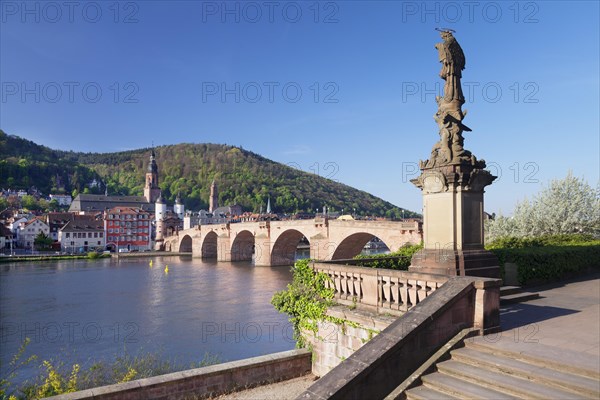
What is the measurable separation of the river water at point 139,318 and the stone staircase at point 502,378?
34.9ft

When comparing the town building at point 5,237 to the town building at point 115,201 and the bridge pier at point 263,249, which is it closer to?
the town building at point 115,201

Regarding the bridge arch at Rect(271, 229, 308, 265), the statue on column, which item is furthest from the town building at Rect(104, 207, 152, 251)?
the statue on column

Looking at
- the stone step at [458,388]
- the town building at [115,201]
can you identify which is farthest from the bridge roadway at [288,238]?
the town building at [115,201]

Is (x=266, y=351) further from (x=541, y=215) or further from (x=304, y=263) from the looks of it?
(x=541, y=215)

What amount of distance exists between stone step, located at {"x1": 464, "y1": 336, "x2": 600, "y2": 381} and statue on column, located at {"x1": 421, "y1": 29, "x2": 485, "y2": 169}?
386 cm

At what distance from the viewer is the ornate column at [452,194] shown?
9.09 metres

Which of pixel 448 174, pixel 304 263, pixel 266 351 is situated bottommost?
pixel 266 351

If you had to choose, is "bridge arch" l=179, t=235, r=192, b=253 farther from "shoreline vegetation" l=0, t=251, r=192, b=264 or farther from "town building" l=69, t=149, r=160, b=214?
"town building" l=69, t=149, r=160, b=214

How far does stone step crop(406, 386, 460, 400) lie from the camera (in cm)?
542

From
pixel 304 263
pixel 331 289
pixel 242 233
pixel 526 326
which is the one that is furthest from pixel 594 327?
pixel 242 233

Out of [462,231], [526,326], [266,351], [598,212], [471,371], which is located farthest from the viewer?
[598,212]

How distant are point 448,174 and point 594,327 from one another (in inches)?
141

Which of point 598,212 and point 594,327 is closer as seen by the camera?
point 594,327

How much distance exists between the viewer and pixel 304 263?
9773 millimetres
